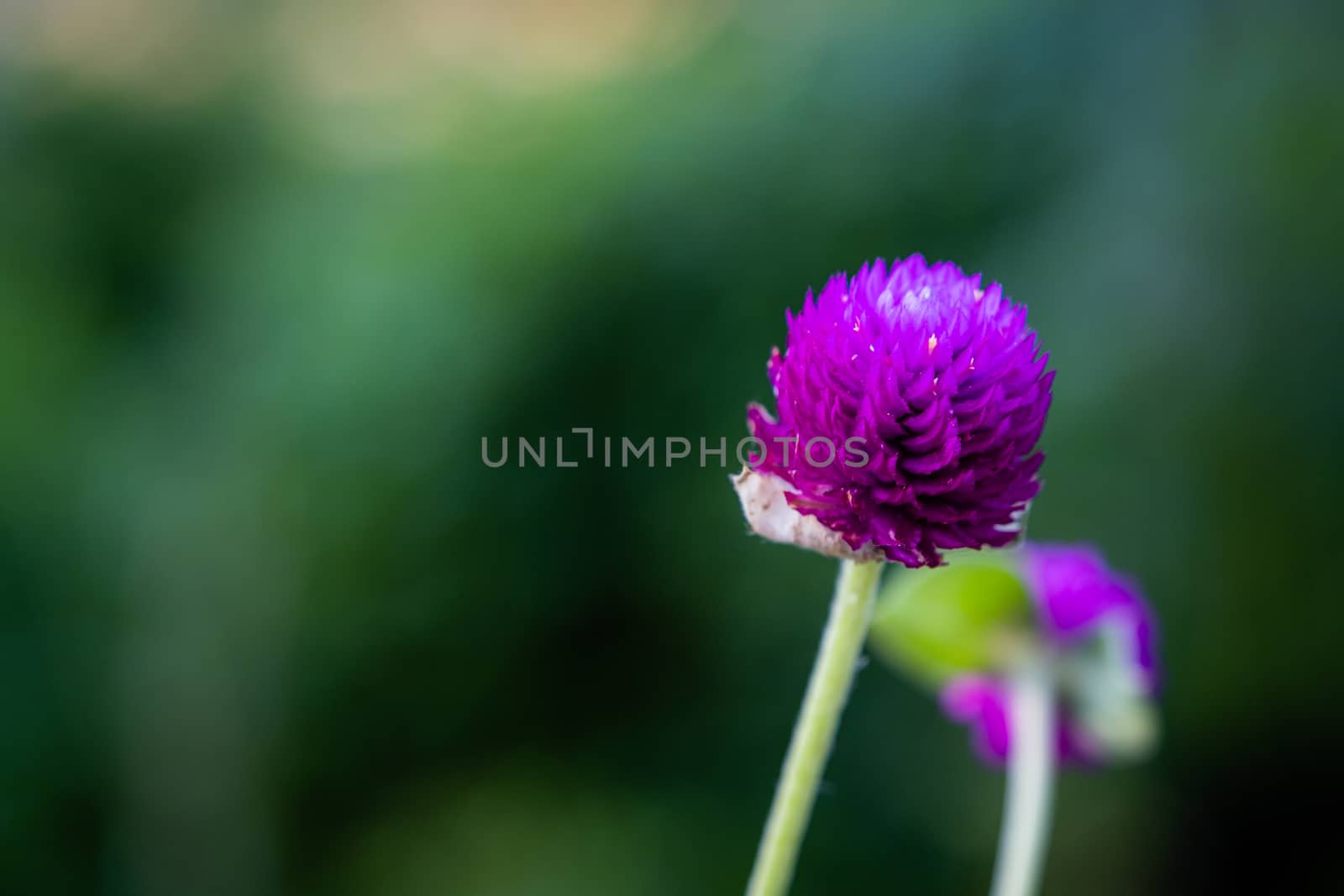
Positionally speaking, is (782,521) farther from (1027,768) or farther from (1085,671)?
(1085,671)

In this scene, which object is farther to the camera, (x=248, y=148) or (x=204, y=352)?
(x=248, y=148)

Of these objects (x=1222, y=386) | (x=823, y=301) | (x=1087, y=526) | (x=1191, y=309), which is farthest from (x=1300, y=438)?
(x=823, y=301)

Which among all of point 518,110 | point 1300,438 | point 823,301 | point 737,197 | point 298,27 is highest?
point 298,27

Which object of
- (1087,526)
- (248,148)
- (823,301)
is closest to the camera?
(823,301)

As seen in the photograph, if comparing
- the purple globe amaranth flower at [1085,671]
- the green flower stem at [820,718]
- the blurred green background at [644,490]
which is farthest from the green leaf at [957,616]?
the blurred green background at [644,490]

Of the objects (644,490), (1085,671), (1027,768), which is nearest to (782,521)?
(1027,768)

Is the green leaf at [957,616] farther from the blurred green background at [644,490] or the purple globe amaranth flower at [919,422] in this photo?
the blurred green background at [644,490]

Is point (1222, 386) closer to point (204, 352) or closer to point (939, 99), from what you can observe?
point (939, 99)

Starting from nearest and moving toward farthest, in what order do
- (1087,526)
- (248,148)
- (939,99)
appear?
(1087,526) < (939,99) < (248,148)
